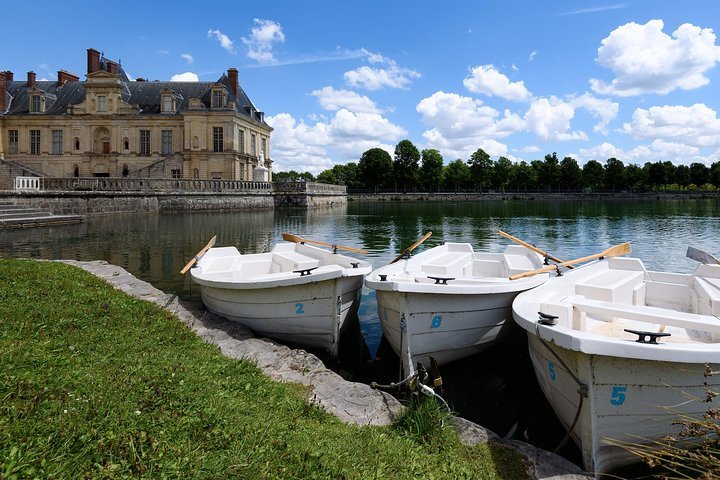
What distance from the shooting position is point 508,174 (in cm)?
10962

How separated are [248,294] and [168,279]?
21.7 feet

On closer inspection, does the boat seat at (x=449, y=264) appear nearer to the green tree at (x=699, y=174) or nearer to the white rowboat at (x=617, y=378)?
the white rowboat at (x=617, y=378)

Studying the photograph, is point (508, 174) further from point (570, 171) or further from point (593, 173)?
point (593, 173)

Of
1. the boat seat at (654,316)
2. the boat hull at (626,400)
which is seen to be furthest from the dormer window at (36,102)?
the boat hull at (626,400)

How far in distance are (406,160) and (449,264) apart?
92.4m

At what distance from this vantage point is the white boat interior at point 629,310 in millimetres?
4164

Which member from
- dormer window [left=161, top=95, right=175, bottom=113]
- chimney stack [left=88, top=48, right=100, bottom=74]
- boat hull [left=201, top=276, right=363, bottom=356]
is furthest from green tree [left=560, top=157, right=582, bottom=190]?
boat hull [left=201, top=276, right=363, bottom=356]

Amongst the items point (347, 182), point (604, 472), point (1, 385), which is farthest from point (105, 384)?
point (347, 182)

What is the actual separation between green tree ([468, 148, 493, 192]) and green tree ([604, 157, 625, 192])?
29.8 metres

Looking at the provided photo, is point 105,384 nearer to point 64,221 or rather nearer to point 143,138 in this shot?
point 64,221

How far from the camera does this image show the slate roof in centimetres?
5534

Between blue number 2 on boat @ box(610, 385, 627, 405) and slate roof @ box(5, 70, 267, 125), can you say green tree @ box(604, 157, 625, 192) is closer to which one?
slate roof @ box(5, 70, 267, 125)

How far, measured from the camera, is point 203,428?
3709 mm

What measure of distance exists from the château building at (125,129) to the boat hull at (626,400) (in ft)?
167
